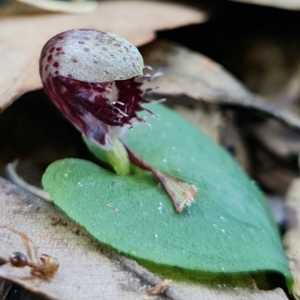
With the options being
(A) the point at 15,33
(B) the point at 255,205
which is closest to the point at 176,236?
(B) the point at 255,205

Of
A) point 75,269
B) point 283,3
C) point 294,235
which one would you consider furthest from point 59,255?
point 283,3

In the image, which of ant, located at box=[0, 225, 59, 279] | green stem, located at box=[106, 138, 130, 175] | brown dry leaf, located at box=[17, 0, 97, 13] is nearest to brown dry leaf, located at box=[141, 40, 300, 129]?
brown dry leaf, located at box=[17, 0, 97, 13]

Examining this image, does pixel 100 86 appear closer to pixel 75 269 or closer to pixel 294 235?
pixel 75 269

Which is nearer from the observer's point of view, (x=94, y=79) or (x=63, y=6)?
(x=94, y=79)

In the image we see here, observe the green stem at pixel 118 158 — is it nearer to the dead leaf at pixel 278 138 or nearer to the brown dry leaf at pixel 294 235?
the brown dry leaf at pixel 294 235

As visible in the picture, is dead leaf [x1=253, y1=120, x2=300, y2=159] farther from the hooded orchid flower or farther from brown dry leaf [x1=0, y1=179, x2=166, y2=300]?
brown dry leaf [x1=0, y1=179, x2=166, y2=300]
